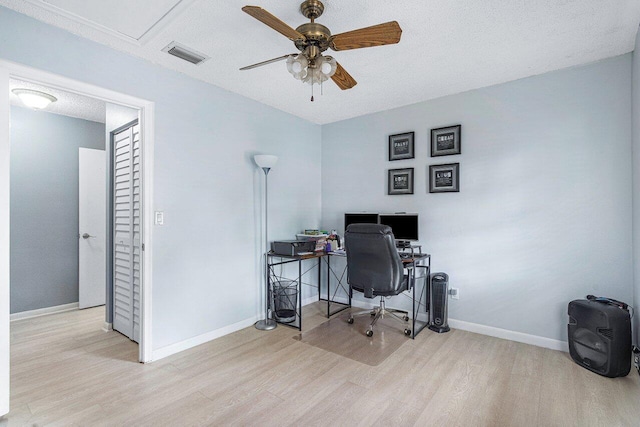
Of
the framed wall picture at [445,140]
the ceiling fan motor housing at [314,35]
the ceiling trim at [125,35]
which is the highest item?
the ceiling trim at [125,35]

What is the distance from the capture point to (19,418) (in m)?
1.87

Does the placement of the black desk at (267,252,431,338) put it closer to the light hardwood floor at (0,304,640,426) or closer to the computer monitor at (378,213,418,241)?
the computer monitor at (378,213,418,241)

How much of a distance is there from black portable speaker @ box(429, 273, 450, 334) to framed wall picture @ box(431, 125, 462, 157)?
50.4 inches

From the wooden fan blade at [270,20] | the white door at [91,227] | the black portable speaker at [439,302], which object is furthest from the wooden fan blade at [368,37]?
the white door at [91,227]

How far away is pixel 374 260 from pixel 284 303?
1.16 meters

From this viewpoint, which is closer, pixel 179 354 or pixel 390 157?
pixel 179 354

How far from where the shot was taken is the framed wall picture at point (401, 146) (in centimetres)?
360

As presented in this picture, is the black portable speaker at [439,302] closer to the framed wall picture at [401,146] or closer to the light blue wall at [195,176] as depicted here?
the framed wall picture at [401,146]

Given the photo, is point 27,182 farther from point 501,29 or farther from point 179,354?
point 501,29

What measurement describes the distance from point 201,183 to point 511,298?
10.1 ft

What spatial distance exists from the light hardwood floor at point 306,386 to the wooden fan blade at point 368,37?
2167 mm

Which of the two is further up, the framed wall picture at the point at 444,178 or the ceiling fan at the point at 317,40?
the ceiling fan at the point at 317,40

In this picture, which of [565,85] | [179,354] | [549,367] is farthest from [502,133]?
[179,354]

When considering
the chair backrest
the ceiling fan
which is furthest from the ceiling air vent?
the chair backrest
